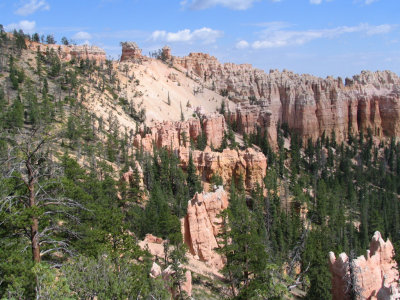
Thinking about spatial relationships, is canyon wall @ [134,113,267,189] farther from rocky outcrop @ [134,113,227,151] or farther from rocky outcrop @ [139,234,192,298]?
rocky outcrop @ [139,234,192,298]

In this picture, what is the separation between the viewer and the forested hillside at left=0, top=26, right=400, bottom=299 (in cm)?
1235

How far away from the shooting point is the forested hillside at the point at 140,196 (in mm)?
12352

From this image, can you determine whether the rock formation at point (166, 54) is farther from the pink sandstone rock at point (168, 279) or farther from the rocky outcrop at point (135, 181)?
the pink sandstone rock at point (168, 279)

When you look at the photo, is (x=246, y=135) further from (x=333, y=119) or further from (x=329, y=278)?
(x=329, y=278)

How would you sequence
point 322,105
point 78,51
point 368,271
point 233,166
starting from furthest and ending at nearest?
point 78,51 → point 322,105 → point 233,166 → point 368,271

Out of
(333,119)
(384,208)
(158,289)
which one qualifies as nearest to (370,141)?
(333,119)

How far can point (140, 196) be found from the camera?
44.1m

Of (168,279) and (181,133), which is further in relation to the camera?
(181,133)

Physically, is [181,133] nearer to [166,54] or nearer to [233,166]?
[233,166]

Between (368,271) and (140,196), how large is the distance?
26.0 m

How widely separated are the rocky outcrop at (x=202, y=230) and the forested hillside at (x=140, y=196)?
1.71 meters

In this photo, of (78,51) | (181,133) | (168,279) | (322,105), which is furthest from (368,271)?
(78,51)

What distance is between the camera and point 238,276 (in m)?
21.5

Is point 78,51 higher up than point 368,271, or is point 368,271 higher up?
point 78,51
